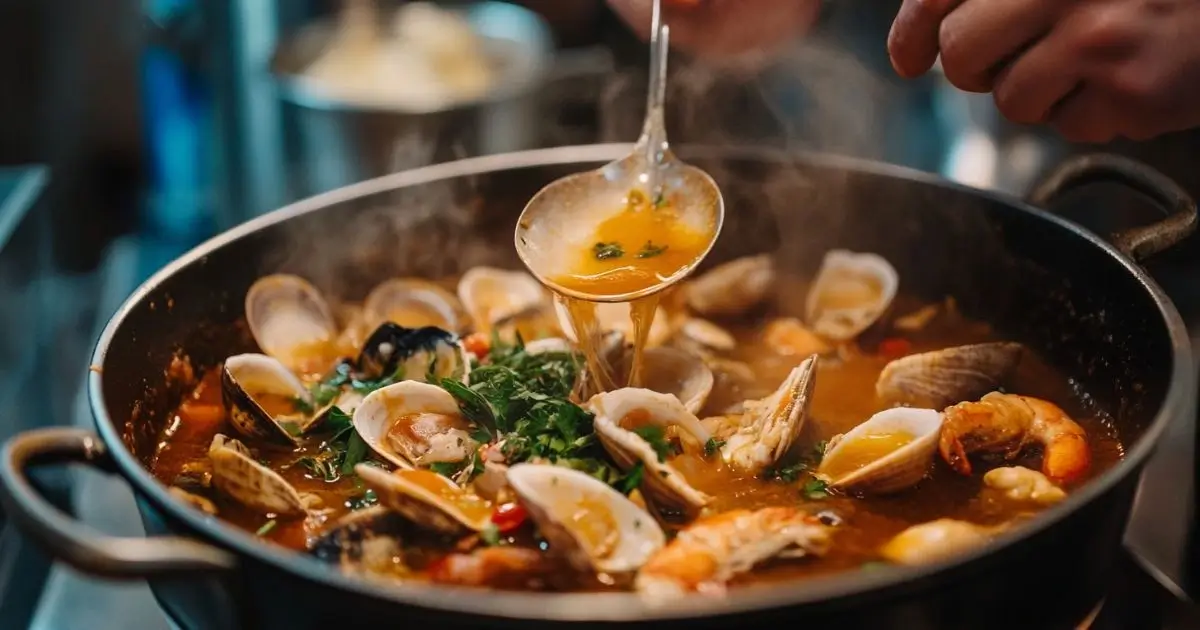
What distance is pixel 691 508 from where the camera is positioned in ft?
5.35

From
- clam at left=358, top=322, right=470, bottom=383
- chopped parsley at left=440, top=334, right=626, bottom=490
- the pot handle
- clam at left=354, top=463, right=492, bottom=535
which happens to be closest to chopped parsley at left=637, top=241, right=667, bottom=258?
chopped parsley at left=440, top=334, right=626, bottom=490

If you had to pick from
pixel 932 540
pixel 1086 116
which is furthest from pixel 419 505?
pixel 1086 116

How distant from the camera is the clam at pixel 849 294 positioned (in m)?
2.35

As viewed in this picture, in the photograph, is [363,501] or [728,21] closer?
[363,501]

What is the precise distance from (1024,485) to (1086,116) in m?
0.62

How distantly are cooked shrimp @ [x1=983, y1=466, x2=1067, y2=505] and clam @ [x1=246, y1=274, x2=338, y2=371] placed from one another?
4.52 ft

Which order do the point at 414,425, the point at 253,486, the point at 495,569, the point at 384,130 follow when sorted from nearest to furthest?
the point at 495,569 < the point at 253,486 < the point at 414,425 < the point at 384,130

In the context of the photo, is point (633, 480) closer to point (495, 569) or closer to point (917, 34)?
point (495, 569)

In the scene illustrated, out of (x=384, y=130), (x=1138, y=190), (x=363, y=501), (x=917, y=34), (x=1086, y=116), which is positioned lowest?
(x=363, y=501)

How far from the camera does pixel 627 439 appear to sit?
64.8 inches

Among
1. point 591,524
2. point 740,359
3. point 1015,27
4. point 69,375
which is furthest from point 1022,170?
point 69,375

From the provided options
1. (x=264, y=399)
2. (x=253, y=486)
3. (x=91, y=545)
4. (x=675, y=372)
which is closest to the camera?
(x=91, y=545)

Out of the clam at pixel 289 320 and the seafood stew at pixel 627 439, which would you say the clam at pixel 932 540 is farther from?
the clam at pixel 289 320

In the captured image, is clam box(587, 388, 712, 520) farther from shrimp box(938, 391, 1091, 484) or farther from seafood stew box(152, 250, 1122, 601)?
shrimp box(938, 391, 1091, 484)
